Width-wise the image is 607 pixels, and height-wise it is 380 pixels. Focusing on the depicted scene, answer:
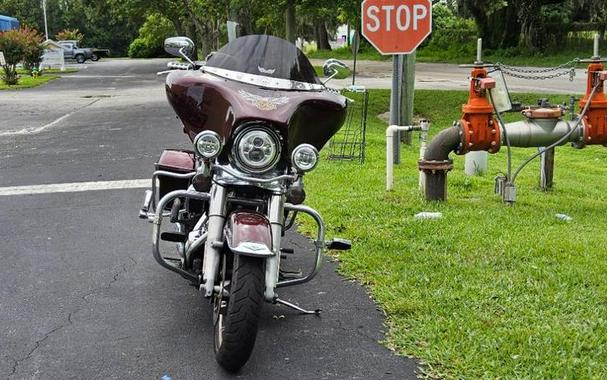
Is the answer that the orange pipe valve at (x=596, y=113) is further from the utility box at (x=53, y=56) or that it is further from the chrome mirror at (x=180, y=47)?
the utility box at (x=53, y=56)

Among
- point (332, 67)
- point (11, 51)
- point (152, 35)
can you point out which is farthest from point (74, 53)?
point (332, 67)

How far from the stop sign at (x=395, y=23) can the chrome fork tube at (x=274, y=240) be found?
5112mm

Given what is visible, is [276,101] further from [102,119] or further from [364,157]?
[102,119]

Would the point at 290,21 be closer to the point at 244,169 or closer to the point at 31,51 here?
the point at 31,51

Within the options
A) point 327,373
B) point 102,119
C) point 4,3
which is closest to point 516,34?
point 102,119

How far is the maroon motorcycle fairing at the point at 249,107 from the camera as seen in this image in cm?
385

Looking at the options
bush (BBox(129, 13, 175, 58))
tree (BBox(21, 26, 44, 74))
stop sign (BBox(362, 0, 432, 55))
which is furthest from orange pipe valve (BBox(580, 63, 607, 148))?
bush (BBox(129, 13, 175, 58))

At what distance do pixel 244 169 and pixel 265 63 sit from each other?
0.76 m

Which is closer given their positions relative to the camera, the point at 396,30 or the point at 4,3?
the point at 396,30

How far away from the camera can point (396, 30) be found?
8656mm

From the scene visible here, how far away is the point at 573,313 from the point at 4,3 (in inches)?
3308

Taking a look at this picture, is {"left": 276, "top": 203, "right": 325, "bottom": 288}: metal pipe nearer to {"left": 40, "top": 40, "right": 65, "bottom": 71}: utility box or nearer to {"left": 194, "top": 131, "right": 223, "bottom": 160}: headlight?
{"left": 194, "top": 131, "right": 223, "bottom": 160}: headlight

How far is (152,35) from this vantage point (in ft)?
193

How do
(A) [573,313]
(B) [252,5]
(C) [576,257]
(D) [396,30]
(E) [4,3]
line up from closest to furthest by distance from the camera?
(A) [573,313], (C) [576,257], (D) [396,30], (B) [252,5], (E) [4,3]
